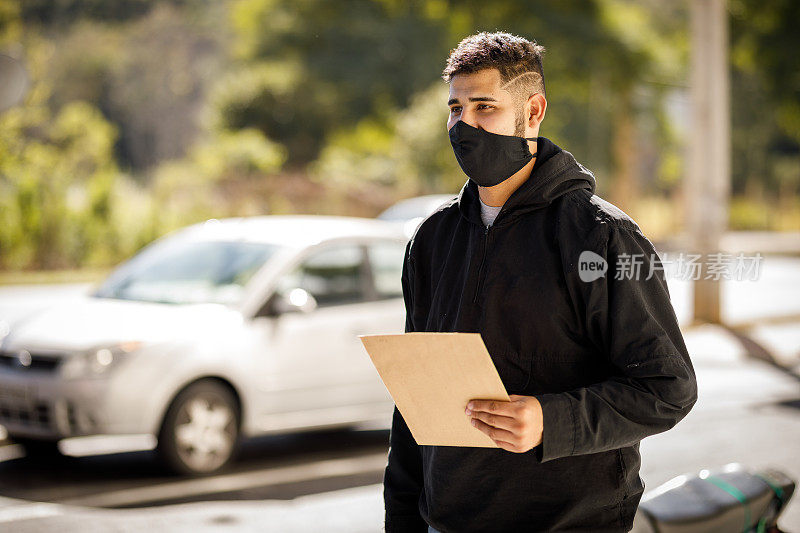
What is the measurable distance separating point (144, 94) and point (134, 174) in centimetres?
466

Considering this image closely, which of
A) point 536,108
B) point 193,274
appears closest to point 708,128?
point 193,274

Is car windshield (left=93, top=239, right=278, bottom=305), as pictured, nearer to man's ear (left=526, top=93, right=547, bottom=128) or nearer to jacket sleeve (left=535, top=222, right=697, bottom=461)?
man's ear (left=526, top=93, right=547, bottom=128)

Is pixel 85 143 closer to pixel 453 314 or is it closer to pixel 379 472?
pixel 379 472

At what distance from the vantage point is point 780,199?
169 ft

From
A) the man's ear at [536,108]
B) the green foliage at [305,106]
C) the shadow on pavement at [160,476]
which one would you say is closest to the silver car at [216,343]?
the shadow on pavement at [160,476]

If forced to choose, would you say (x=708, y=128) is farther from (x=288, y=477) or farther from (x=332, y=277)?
(x=288, y=477)

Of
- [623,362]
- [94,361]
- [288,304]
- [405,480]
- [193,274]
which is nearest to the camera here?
[623,362]

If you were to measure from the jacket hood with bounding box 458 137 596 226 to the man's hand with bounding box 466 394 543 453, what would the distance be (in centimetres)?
46

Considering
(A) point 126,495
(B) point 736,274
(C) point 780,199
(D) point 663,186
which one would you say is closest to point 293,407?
(A) point 126,495

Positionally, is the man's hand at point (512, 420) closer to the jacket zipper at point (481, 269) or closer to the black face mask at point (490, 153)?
the jacket zipper at point (481, 269)

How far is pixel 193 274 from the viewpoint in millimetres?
7336

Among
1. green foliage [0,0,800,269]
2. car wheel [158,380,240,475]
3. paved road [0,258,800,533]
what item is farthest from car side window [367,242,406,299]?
green foliage [0,0,800,269]

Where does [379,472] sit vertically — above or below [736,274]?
below

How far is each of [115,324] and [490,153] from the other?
4.73 m
